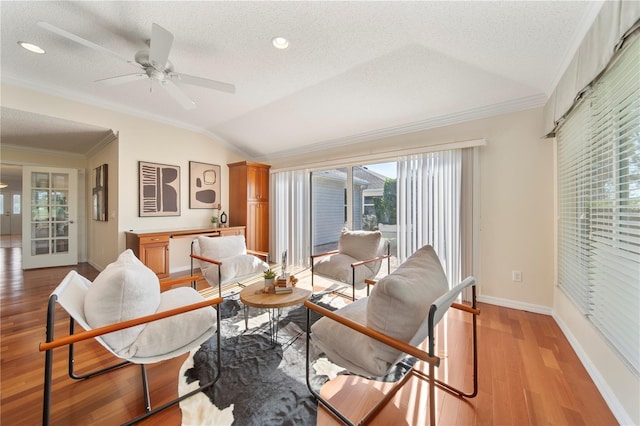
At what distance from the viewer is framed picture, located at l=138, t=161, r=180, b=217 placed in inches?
160

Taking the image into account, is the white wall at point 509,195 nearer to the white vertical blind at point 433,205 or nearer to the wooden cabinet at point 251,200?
the white vertical blind at point 433,205

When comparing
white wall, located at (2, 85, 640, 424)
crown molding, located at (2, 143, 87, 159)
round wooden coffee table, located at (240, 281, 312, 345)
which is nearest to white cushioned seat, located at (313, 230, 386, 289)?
round wooden coffee table, located at (240, 281, 312, 345)

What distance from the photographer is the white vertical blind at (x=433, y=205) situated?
3.18m

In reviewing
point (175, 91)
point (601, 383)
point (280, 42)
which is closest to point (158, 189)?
point (175, 91)

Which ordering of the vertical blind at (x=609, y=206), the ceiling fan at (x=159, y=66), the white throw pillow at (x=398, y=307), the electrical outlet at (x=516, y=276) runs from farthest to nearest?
the electrical outlet at (x=516, y=276) < the ceiling fan at (x=159, y=66) < the vertical blind at (x=609, y=206) < the white throw pillow at (x=398, y=307)

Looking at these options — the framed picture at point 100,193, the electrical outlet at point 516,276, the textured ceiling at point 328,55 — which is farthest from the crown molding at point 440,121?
the framed picture at point 100,193

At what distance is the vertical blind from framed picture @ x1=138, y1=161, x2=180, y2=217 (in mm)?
5318

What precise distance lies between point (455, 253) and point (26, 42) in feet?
16.6

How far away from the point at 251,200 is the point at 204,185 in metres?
0.95

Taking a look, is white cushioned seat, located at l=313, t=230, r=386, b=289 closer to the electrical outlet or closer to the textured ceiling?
the electrical outlet

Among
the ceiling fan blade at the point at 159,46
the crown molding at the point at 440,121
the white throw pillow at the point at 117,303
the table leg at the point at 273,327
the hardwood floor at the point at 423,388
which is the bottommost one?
the hardwood floor at the point at 423,388

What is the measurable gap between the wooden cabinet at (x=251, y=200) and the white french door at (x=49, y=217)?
329 cm

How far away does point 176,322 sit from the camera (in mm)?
1601

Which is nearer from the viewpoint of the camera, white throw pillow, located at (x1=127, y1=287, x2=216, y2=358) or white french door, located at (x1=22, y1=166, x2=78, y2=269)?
white throw pillow, located at (x1=127, y1=287, x2=216, y2=358)
